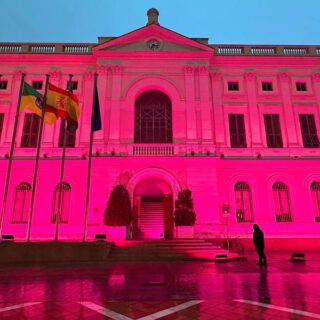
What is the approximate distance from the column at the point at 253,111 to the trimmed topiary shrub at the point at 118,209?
11.1 m

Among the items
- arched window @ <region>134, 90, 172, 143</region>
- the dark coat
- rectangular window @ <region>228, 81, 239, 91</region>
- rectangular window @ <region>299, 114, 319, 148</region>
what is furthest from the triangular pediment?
the dark coat

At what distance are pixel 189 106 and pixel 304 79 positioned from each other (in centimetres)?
1078

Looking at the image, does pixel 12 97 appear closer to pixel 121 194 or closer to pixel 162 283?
pixel 121 194

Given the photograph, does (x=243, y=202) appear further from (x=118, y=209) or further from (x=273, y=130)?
(x=118, y=209)

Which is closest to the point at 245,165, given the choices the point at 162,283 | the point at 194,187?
the point at 194,187

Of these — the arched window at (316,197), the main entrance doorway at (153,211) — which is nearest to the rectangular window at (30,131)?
the main entrance doorway at (153,211)

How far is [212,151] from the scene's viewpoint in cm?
1967

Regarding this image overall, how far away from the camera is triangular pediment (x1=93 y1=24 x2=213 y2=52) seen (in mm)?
21844

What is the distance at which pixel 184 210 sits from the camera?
56.7 feet

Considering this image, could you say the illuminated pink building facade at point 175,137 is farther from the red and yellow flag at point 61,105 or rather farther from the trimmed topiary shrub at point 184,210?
the red and yellow flag at point 61,105

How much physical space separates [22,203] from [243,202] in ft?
54.3

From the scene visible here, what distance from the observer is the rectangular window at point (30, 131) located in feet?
67.1

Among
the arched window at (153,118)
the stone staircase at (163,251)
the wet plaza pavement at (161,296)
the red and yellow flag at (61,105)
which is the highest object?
the arched window at (153,118)

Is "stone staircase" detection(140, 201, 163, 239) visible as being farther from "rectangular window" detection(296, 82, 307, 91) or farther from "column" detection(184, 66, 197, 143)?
"rectangular window" detection(296, 82, 307, 91)
